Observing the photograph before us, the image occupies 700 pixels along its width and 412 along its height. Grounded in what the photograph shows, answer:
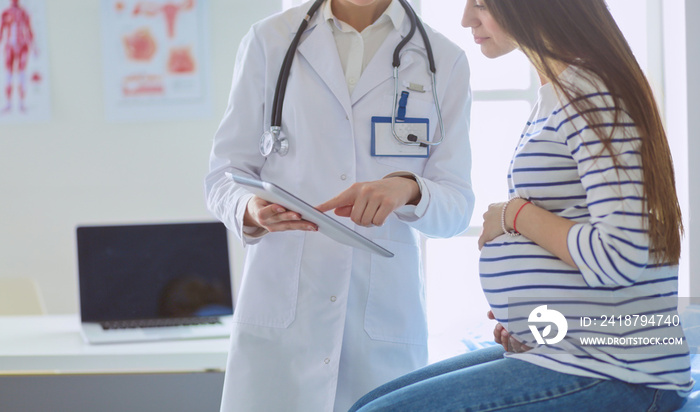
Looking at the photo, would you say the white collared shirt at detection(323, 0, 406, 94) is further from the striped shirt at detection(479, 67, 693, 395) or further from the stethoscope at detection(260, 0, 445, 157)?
the striped shirt at detection(479, 67, 693, 395)

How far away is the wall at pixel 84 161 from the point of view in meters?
3.72

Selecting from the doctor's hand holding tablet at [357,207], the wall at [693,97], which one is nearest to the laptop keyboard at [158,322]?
the doctor's hand holding tablet at [357,207]

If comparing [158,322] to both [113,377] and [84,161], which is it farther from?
[84,161]

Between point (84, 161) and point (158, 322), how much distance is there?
2.03m

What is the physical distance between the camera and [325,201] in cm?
147

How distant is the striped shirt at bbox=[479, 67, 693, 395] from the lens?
0.93 metres

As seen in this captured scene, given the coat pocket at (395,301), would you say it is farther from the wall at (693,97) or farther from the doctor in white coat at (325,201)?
the wall at (693,97)

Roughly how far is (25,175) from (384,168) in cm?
294

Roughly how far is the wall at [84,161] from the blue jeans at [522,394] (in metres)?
2.82

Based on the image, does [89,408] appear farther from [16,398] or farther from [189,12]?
[189,12]

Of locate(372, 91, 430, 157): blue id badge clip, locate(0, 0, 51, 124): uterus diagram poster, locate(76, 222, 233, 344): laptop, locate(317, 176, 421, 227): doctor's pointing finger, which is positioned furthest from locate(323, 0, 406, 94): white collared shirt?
locate(0, 0, 51, 124): uterus diagram poster

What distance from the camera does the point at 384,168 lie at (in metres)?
1.53

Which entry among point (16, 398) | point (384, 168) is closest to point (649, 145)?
point (384, 168)

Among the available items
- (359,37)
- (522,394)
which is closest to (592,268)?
(522,394)
